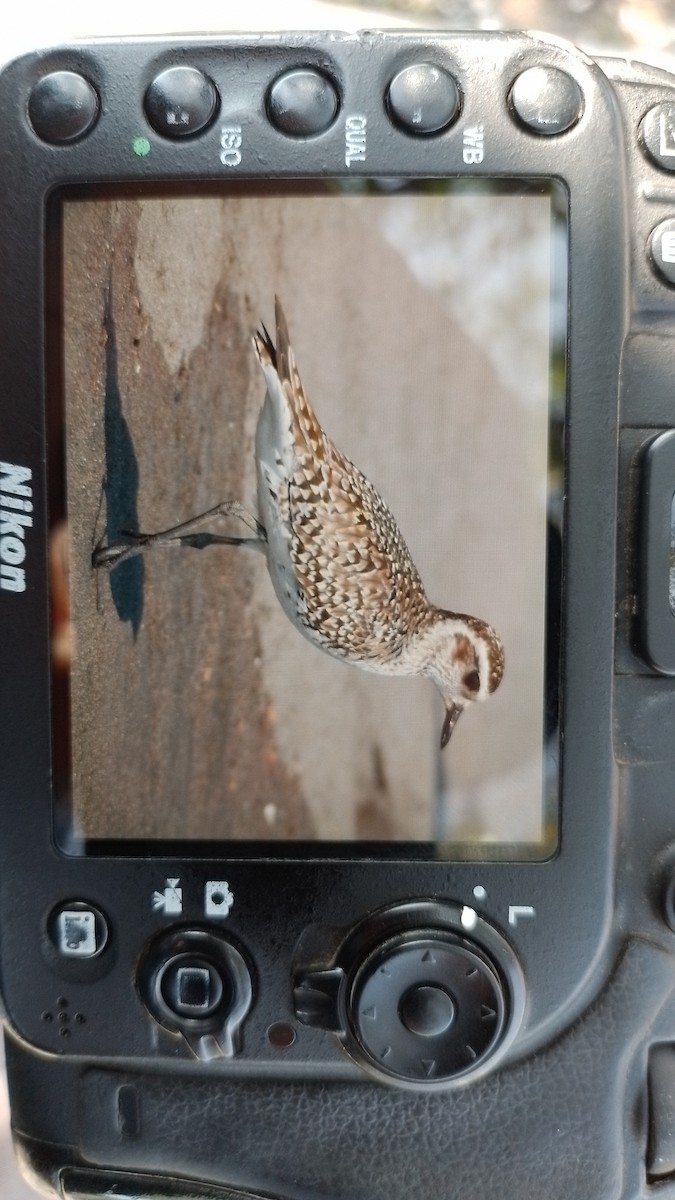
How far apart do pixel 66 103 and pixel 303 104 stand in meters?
0.11

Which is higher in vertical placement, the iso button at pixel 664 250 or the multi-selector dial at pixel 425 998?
the iso button at pixel 664 250

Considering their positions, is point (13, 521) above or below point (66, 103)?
below

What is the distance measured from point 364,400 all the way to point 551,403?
0.29 ft

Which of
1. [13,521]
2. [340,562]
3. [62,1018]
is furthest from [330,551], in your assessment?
[62,1018]

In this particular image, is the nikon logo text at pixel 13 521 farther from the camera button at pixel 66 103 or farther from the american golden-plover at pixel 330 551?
the camera button at pixel 66 103

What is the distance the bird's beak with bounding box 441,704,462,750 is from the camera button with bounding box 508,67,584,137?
0.88ft

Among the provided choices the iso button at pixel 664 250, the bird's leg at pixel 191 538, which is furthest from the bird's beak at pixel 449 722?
the iso button at pixel 664 250

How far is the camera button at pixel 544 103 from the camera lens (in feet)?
1.40

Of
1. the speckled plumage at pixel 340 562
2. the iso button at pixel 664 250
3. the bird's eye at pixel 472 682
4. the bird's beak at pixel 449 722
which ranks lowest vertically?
the bird's beak at pixel 449 722

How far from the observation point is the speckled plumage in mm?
448

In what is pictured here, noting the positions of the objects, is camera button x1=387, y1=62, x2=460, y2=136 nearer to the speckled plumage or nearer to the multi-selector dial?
the speckled plumage

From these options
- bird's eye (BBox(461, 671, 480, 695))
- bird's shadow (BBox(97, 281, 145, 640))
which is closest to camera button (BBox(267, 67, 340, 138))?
bird's shadow (BBox(97, 281, 145, 640))

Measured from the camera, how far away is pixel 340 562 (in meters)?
0.47

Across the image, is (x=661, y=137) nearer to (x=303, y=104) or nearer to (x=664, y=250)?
(x=664, y=250)
